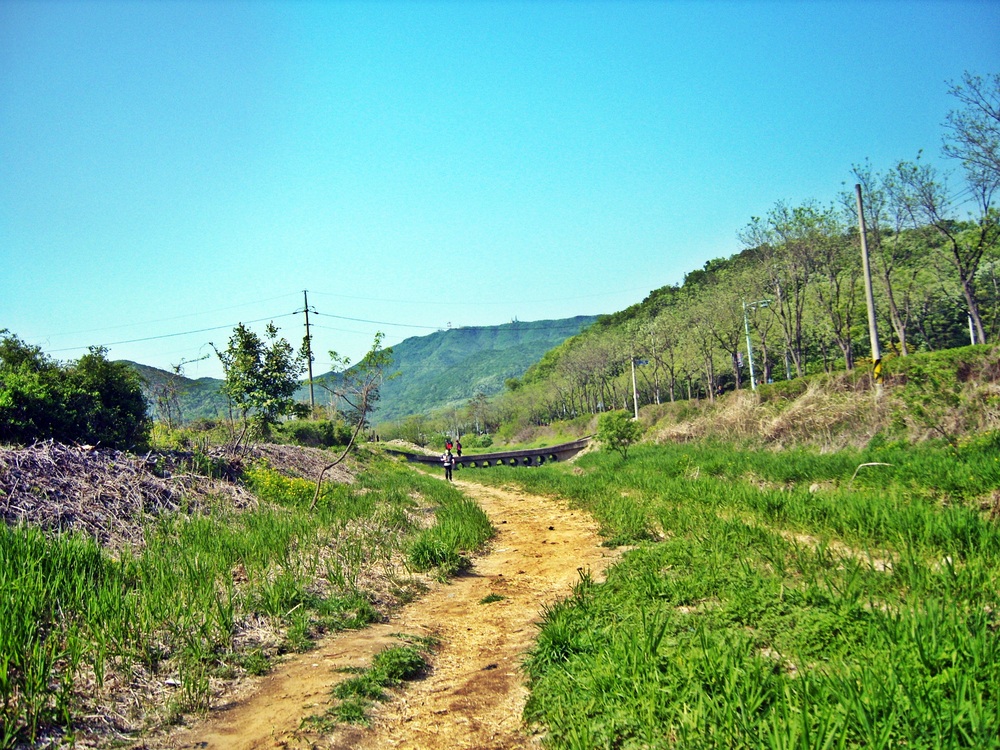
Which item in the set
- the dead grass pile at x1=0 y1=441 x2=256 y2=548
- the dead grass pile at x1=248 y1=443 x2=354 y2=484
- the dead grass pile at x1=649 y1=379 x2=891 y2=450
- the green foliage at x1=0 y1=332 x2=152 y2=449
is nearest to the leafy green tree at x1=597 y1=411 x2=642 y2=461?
the dead grass pile at x1=649 y1=379 x2=891 y2=450

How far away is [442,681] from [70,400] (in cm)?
1091

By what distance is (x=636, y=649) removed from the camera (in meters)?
4.12

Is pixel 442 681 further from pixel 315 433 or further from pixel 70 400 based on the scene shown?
pixel 315 433

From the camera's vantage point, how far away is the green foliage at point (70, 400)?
11.1 meters

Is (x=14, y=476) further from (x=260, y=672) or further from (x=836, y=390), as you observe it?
(x=836, y=390)

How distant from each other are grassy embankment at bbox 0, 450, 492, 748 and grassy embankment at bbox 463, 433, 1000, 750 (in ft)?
8.12

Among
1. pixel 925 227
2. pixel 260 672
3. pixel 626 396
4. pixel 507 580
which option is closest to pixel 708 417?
pixel 925 227

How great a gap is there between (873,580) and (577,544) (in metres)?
5.63

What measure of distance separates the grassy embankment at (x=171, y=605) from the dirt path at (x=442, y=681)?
0.33 m

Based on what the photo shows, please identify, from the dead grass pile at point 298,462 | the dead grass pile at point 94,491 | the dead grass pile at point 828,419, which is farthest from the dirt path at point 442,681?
the dead grass pile at point 828,419

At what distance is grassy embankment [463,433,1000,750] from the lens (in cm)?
291

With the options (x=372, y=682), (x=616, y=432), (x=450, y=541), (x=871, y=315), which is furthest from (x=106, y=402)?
(x=871, y=315)

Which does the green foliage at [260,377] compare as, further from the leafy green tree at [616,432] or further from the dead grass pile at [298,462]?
the leafy green tree at [616,432]

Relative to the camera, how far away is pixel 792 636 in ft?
13.5
